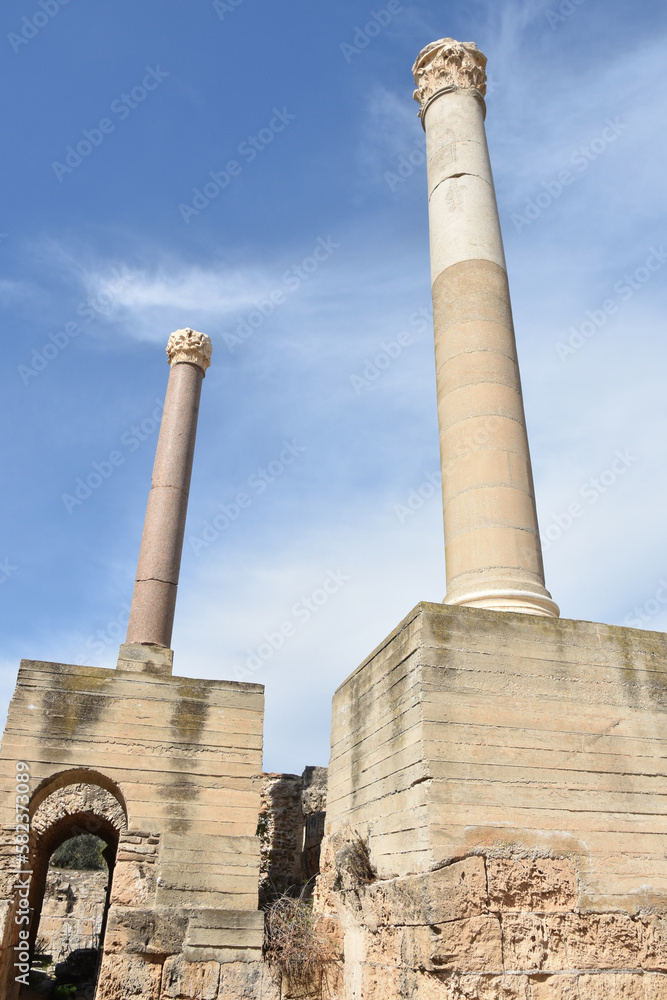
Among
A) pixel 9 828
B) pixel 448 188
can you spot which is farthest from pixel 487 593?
pixel 9 828

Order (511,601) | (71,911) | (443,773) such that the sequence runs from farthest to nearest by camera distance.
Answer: (71,911) < (511,601) < (443,773)

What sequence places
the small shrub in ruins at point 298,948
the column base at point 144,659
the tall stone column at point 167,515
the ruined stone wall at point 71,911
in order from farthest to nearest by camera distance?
the ruined stone wall at point 71,911 → the tall stone column at point 167,515 → the column base at point 144,659 → the small shrub in ruins at point 298,948

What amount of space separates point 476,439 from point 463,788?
3.44 meters

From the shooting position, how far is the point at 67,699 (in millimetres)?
9352

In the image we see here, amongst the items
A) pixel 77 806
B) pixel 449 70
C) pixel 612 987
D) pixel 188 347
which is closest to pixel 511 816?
pixel 612 987

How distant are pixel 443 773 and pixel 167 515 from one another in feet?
26.0

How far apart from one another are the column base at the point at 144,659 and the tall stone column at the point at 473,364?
5.10m

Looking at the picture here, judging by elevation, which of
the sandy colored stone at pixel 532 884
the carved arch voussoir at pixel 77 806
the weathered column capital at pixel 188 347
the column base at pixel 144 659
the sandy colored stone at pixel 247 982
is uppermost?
the weathered column capital at pixel 188 347

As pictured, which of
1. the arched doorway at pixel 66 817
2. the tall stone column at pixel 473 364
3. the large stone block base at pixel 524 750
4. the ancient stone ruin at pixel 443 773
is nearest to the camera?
the ancient stone ruin at pixel 443 773

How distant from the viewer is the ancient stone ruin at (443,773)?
18.1ft

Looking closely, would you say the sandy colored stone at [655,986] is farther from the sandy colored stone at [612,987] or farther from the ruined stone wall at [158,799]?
the ruined stone wall at [158,799]

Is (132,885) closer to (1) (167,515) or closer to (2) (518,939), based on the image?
(2) (518,939)

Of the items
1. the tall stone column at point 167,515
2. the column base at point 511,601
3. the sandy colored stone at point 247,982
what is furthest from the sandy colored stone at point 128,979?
the column base at point 511,601

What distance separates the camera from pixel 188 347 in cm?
1407
